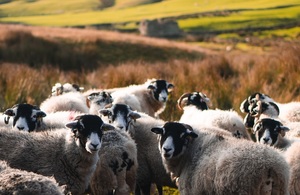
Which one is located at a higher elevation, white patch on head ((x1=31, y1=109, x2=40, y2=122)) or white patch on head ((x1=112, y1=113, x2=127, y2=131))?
white patch on head ((x1=31, y1=109, x2=40, y2=122))

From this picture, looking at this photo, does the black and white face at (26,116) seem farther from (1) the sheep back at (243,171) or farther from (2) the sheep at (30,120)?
(1) the sheep back at (243,171)

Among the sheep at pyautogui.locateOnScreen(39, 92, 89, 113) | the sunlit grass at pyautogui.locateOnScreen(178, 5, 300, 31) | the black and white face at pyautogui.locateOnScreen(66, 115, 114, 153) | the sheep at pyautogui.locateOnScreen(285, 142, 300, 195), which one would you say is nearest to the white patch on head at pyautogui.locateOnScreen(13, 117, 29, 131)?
the black and white face at pyautogui.locateOnScreen(66, 115, 114, 153)

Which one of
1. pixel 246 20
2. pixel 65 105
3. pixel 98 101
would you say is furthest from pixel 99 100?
pixel 246 20

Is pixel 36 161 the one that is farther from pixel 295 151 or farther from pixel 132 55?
pixel 132 55

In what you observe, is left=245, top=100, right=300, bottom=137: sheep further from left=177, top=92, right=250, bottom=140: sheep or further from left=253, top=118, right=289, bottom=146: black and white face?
left=253, top=118, right=289, bottom=146: black and white face

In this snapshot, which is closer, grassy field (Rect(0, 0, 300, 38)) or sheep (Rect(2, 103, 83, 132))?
sheep (Rect(2, 103, 83, 132))

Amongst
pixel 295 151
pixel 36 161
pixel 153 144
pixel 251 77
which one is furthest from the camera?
pixel 251 77

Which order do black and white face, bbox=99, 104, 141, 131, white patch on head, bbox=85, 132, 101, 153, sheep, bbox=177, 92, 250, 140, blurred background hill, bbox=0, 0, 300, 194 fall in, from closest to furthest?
white patch on head, bbox=85, 132, 101, 153 < black and white face, bbox=99, 104, 141, 131 < sheep, bbox=177, 92, 250, 140 < blurred background hill, bbox=0, 0, 300, 194

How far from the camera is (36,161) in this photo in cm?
658

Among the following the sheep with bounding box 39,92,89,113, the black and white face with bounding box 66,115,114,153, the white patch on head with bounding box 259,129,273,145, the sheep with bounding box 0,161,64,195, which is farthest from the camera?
the sheep with bounding box 39,92,89,113

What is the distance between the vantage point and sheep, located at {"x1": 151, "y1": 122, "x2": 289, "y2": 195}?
567 centimetres

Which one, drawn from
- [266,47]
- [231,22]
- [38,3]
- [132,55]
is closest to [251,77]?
[132,55]

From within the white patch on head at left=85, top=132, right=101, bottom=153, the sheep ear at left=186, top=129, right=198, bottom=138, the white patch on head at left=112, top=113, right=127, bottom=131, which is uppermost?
the white patch on head at left=85, top=132, right=101, bottom=153

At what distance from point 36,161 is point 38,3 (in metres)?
48.0
